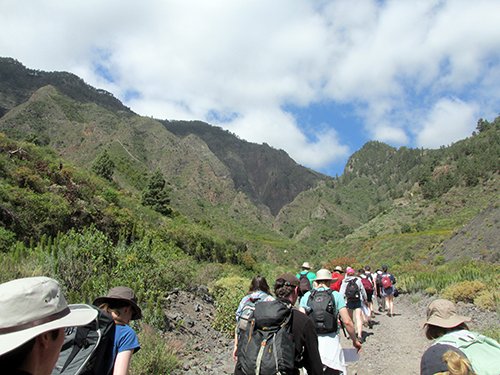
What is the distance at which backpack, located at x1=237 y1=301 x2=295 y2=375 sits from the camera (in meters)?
2.83

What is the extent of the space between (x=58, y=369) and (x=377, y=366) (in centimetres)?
693

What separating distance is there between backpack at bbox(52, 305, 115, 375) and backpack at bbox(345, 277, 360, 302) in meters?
6.80

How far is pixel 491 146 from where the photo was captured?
7469cm

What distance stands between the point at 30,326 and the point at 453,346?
7.47 ft

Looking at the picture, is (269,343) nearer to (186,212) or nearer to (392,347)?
(392,347)

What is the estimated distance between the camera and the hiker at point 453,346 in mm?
2129

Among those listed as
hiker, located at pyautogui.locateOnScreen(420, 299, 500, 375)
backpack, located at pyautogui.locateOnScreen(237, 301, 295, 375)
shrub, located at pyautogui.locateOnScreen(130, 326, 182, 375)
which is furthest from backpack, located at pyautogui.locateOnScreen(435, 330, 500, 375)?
shrub, located at pyautogui.locateOnScreen(130, 326, 182, 375)

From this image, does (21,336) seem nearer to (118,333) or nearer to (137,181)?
(118,333)

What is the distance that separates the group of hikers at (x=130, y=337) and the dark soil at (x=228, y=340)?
3564 millimetres

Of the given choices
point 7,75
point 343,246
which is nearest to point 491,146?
point 343,246

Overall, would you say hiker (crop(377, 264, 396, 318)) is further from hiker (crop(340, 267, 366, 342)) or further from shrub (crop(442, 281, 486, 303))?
hiker (crop(340, 267, 366, 342))

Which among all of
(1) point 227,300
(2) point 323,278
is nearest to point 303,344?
(2) point 323,278

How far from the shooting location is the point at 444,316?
261 cm

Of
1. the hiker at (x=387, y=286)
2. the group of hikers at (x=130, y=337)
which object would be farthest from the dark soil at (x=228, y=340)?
the group of hikers at (x=130, y=337)
